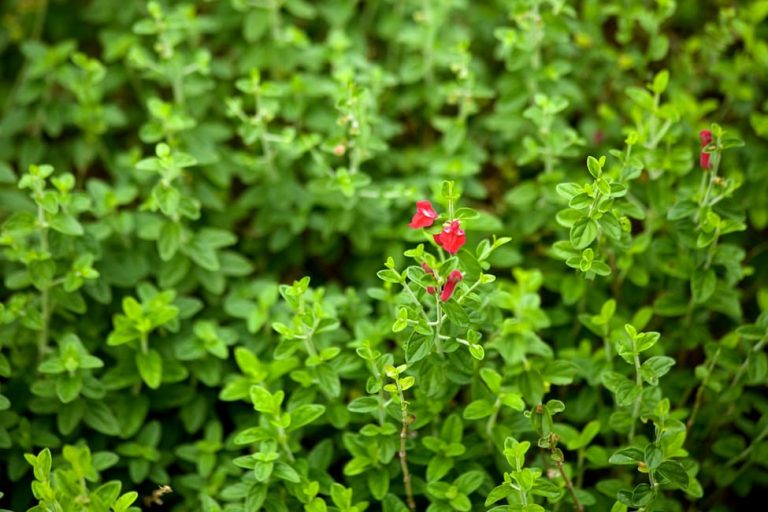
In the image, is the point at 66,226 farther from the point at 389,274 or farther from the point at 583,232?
the point at 583,232

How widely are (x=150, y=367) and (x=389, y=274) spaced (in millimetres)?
754

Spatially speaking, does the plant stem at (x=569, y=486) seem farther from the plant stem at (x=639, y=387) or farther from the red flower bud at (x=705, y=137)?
the red flower bud at (x=705, y=137)

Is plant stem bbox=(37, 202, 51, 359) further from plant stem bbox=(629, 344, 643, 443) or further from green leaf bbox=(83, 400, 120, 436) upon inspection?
plant stem bbox=(629, 344, 643, 443)

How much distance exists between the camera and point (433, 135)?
3012 millimetres

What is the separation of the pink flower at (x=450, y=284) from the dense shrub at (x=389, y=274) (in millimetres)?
21

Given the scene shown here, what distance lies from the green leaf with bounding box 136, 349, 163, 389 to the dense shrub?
11 mm

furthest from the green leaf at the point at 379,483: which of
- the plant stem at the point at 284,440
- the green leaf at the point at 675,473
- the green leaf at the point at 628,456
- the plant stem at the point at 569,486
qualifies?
the green leaf at the point at 675,473

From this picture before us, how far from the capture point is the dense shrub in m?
1.92

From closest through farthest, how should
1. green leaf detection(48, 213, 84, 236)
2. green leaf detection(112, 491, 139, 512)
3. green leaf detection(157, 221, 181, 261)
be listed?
1. green leaf detection(112, 491, 139, 512)
2. green leaf detection(48, 213, 84, 236)
3. green leaf detection(157, 221, 181, 261)

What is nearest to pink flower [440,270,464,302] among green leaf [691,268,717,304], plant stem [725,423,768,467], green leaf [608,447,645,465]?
green leaf [608,447,645,465]

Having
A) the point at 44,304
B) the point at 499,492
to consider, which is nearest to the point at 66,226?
the point at 44,304

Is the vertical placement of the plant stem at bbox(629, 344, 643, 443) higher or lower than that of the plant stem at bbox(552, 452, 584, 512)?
higher

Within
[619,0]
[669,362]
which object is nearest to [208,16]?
[619,0]

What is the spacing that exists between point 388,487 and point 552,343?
0.74m
